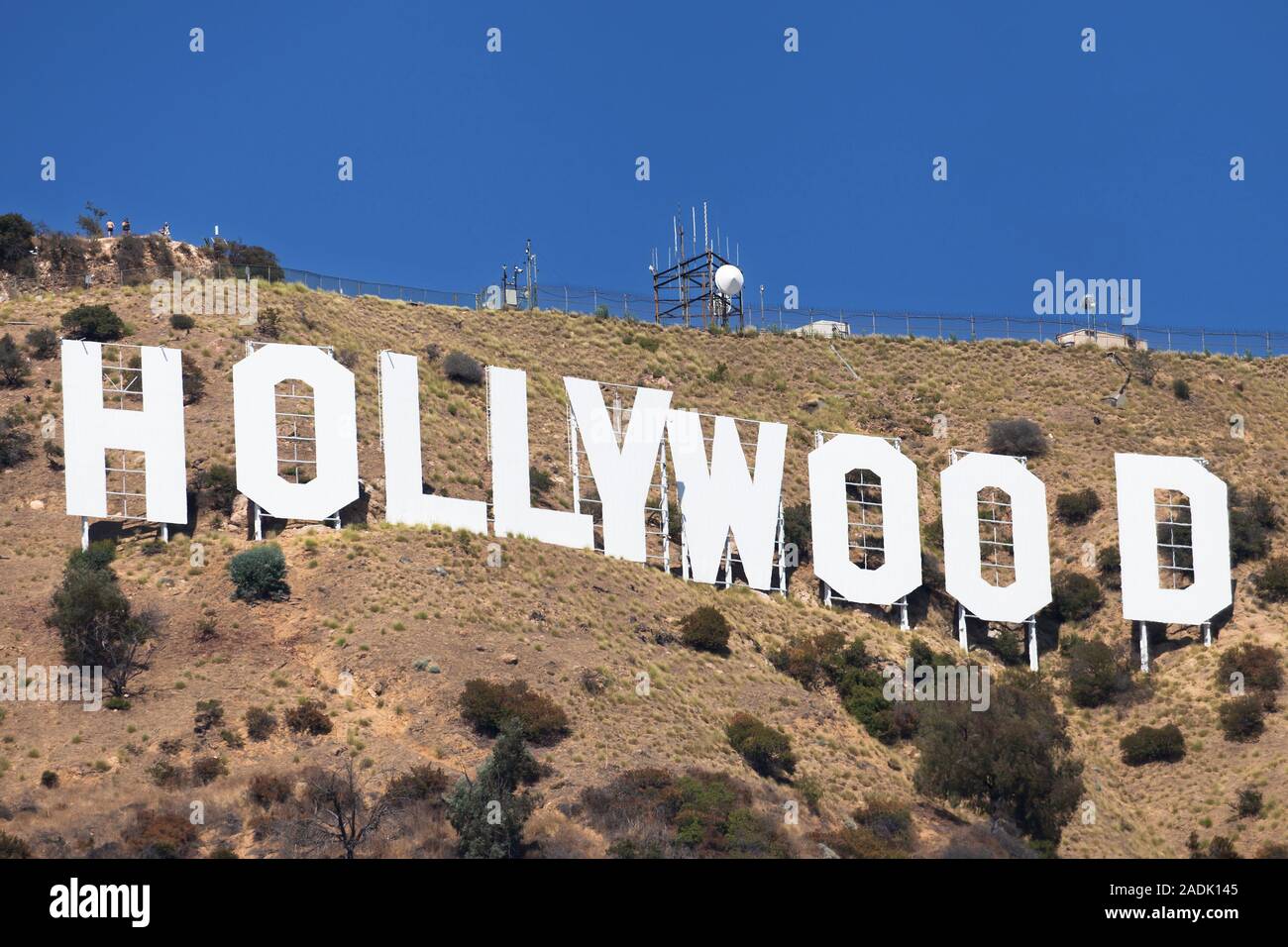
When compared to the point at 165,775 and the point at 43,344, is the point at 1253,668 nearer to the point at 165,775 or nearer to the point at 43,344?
the point at 165,775

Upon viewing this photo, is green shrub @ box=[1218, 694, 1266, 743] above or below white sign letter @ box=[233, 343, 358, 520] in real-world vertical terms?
below

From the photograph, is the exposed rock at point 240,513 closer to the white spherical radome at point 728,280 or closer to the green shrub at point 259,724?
the green shrub at point 259,724

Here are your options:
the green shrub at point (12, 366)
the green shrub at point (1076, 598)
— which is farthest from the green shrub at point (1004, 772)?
the green shrub at point (12, 366)

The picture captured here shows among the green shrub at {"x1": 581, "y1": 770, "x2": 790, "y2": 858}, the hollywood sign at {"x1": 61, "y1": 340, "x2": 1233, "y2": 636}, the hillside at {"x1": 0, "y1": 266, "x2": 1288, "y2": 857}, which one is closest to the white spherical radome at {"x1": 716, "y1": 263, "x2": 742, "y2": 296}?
the hillside at {"x1": 0, "y1": 266, "x2": 1288, "y2": 857}

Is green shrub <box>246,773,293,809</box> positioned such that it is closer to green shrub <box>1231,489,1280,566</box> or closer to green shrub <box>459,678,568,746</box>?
green shrub <box>459,678,568,746</box>

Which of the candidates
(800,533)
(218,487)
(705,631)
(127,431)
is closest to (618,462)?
(705,631)

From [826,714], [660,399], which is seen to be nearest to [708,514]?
[660,399]
